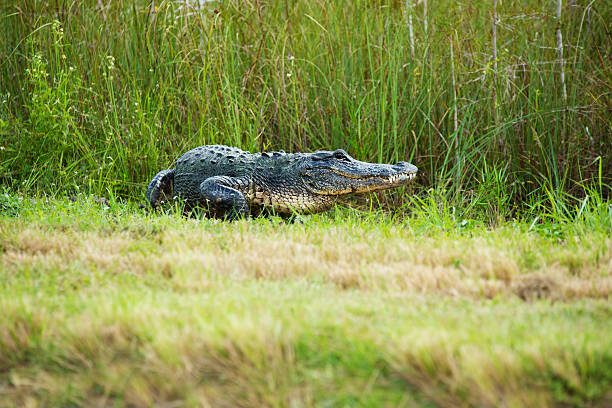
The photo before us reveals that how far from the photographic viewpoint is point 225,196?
14.8ft

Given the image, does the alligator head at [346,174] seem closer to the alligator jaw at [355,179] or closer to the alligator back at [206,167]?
the alligator jaw at [355,179]

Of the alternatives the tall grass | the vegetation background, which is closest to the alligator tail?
the vegetation background

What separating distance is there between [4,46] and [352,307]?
5.64 meters

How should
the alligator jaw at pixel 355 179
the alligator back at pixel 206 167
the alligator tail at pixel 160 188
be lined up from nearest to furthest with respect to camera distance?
1. the alligator jaw at pixel 355 179
2. the alligator back at pixel 206 167
3. the alligator tail at pixel 160 188

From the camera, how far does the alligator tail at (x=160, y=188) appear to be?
194 inches

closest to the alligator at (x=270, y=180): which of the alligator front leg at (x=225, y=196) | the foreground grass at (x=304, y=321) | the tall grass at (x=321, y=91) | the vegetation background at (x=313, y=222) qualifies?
the alligator front leg at (x=225, y=196)

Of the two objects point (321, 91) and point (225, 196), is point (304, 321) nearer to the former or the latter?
point (225, 196)

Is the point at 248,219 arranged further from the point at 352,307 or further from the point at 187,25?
the point at 187,25

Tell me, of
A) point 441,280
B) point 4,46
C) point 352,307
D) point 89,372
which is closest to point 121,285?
point 89,372

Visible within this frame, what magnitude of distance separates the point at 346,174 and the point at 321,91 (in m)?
1.28

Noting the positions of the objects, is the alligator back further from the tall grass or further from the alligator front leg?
the tall grass

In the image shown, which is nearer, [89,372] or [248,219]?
[89,372]

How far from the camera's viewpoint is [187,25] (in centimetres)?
597

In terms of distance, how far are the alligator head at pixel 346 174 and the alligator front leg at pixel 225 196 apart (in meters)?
0.54
